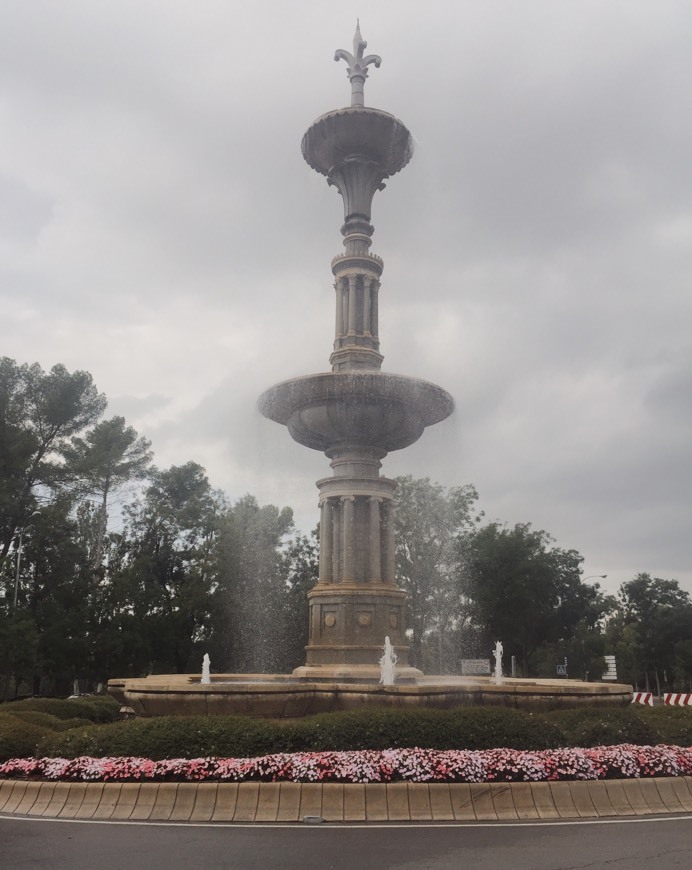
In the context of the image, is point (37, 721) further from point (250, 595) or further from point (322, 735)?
point (250, 595)

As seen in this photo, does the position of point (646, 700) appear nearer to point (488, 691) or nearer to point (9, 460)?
point (488, 691)

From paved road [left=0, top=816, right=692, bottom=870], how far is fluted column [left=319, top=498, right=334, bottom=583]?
1376 cm

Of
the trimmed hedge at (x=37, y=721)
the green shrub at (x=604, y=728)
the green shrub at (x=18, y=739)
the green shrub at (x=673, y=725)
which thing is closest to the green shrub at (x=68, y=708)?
the trimmed hedge at (x=37, y=721)

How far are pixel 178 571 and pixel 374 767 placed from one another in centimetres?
4146

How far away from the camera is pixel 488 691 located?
15.3 meters

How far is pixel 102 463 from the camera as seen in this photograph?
46.3m

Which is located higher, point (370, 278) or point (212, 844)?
point (370, 278)

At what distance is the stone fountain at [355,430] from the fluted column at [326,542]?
3 centimetres

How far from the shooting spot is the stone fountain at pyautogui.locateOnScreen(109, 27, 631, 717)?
21438 mm

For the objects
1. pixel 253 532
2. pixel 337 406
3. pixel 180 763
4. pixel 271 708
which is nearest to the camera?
pixel 180 763

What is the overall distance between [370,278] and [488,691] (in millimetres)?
14347

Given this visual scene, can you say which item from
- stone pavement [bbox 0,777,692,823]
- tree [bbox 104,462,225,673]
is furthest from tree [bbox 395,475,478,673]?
stone pavement [bbox 0,777,692,823]

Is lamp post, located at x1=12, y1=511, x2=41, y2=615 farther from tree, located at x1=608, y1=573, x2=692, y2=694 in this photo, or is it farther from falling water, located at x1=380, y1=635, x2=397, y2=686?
tree, located at x1=608, y1=573, x2=692, y2=694

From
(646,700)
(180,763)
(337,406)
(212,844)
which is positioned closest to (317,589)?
(337,406)
